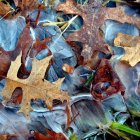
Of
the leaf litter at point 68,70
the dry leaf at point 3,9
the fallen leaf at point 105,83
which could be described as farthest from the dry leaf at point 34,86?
the dry leaf at point 3,9

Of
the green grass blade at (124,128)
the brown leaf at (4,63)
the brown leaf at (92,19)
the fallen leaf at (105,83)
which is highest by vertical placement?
the brown leaf at (92,19)

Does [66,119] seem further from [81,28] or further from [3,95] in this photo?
[81,28]

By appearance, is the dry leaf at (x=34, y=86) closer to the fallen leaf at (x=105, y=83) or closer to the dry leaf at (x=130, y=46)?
the fallen leaf at (x=105, y=83)

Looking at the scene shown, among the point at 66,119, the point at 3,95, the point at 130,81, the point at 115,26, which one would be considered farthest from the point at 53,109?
the point at 115,26

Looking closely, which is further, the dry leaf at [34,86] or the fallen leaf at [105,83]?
the fallen leaf at [105,83]

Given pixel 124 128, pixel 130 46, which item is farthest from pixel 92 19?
pixel 124 128

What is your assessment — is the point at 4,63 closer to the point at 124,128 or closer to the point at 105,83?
the point at 105,83
